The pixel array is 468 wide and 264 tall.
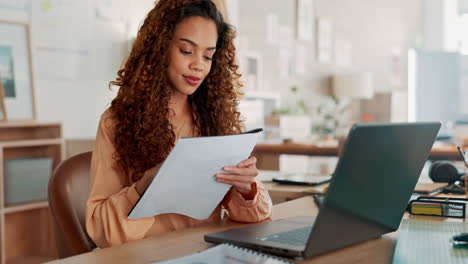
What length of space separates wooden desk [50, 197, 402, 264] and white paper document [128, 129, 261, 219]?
0.21 feet

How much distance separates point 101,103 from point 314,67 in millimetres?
3048

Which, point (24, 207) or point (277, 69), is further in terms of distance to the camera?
point (277, 69)

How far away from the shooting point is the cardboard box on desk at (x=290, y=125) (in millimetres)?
5031

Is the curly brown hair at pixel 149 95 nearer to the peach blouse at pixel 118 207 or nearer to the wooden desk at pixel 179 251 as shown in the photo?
the peach blouse at pixel 118 207

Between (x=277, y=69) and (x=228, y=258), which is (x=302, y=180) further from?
(x=277, y=69)

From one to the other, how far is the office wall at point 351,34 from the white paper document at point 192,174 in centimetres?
393

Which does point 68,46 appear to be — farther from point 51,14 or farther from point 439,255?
point 439,255

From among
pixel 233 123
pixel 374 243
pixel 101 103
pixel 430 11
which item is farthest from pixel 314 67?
pixel 374 243

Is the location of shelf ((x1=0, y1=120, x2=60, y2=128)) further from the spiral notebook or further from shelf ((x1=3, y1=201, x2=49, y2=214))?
the spiral notebook

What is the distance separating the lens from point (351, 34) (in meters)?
7.30

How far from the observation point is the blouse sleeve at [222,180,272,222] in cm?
137

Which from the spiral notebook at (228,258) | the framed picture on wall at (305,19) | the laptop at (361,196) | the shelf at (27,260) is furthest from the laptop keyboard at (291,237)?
the framed picture on wall at (305,19)

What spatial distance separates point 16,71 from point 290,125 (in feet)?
8.48

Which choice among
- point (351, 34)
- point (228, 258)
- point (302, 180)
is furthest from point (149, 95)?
point (351, 34)
